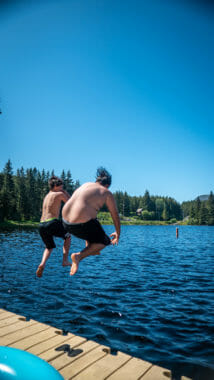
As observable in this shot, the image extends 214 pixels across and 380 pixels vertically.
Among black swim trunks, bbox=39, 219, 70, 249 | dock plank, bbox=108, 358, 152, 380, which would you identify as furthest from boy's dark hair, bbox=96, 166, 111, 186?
dock plank, bbox=108, 358, 152, 380

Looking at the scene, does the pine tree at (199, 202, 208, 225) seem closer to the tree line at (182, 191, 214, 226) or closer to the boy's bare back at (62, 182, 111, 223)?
the tree line at (182, 191, 214, 226)

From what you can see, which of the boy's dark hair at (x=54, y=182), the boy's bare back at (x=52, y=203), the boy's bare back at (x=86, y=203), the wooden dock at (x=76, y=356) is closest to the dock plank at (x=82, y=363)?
the wooden dock at (x=76, y=356)

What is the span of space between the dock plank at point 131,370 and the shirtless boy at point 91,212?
389cm

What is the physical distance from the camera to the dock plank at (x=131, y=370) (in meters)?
5.48

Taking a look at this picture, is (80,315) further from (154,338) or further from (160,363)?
(160,363)

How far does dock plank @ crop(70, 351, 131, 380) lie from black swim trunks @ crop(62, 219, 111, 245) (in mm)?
4131

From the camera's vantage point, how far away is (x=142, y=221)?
154500 mm

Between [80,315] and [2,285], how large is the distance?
7056 millimetres

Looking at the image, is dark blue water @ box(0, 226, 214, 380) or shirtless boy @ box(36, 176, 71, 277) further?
dark blue water @ box(0, 226, 214, 380)

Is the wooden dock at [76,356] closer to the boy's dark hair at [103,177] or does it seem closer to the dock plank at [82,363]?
the dock plank at [82,363]

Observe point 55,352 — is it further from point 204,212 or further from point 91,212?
point 204,212

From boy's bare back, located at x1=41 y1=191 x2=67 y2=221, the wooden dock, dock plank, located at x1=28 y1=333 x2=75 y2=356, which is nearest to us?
boy's bare back, located at x1=41 y1=191 x2=67 y2=221

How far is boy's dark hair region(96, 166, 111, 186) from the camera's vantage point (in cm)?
288

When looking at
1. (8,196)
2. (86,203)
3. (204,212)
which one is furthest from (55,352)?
(204,212)
